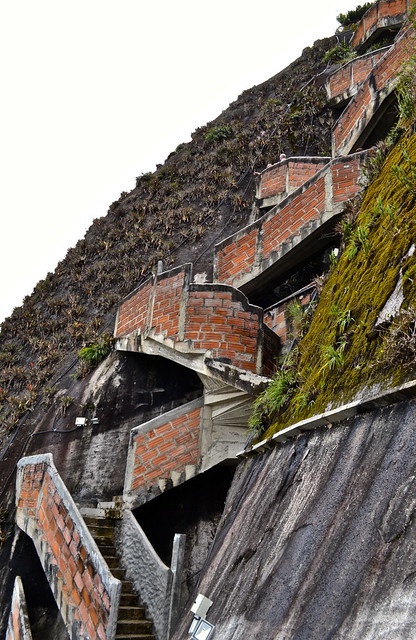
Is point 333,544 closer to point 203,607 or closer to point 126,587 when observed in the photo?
point 203,607

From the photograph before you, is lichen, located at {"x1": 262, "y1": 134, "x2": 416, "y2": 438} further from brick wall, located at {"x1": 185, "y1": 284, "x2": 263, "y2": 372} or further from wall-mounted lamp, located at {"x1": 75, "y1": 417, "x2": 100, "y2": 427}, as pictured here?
wall-mounted lamp, located at {"x1": 75, "y1": 417, "x2": 100, "y2": 427}

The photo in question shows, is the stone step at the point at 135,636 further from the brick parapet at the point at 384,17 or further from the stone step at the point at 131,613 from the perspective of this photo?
the brick parapet at the point at 384,17

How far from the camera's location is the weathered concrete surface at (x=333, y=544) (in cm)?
259

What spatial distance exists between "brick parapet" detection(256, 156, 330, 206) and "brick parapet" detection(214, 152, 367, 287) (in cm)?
236

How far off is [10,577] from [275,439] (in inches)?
254

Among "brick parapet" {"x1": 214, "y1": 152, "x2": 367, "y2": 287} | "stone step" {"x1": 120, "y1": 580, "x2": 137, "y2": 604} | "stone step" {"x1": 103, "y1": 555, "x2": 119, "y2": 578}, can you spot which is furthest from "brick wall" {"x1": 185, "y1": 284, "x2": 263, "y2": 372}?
"stone step" {"x1": 120, "y1": 580, "x2": 137, "y2": 604}

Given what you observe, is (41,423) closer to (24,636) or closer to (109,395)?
(109,395)

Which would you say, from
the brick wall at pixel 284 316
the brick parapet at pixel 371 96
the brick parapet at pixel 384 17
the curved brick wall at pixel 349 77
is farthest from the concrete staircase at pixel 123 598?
the brick parapet at pixel 384 17

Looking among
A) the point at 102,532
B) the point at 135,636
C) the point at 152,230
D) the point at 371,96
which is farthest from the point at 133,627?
the point at 152,230

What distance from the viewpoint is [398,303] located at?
394cm

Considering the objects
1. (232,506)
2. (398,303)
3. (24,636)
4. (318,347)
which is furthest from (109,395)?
(398,303)

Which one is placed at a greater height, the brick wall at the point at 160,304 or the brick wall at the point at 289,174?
the brick wall at the point at 289,174

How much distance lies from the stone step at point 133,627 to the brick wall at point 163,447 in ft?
7.36

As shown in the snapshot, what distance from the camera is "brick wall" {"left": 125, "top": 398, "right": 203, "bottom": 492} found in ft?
29.2
